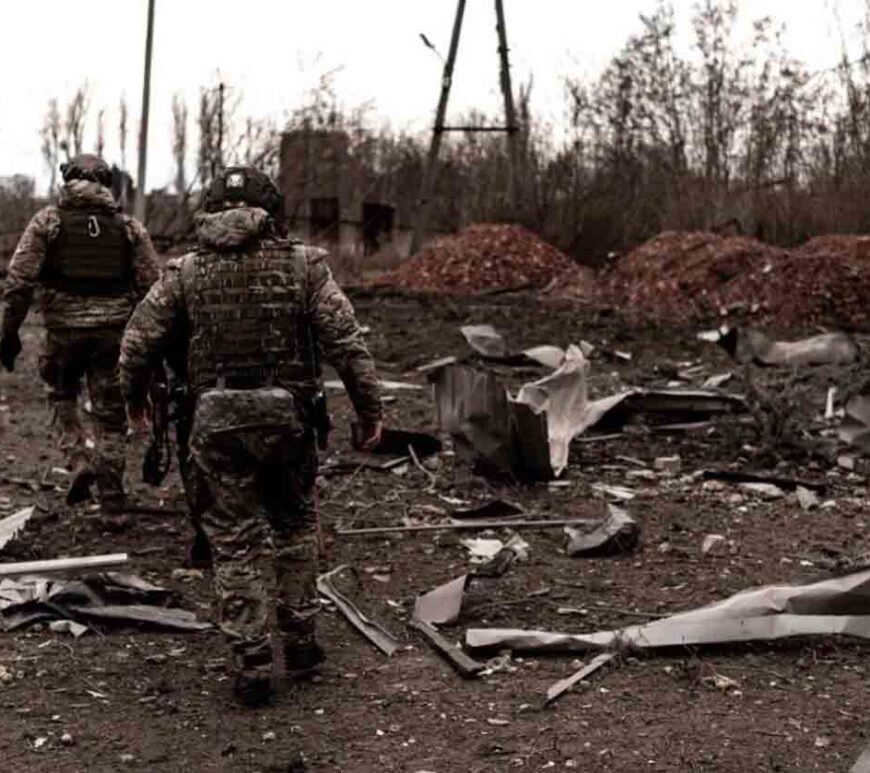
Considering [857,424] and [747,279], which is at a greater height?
[747,279]

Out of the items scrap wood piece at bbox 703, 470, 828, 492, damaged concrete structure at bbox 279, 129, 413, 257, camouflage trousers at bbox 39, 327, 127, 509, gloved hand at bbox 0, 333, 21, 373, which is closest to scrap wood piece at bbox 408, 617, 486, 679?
camouflage trousers at bbox 39, 327, 127, 509

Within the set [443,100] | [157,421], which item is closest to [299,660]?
[157,421]

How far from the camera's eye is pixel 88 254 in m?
6.55

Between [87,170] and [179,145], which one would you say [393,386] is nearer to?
[87,170]

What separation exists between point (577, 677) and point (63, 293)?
3.45 meters

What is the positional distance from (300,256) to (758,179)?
62.9ft

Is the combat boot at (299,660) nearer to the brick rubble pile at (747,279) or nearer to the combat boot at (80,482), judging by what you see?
the combat boot at (80,482)

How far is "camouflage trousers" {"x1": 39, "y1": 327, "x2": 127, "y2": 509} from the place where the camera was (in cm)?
669

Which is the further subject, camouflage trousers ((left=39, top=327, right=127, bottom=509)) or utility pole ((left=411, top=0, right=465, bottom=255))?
utility pole ((left=411, top=0, right=465, bottom=255))

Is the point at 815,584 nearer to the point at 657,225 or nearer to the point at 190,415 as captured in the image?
the point at 190,415

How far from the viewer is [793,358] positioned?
1276 cm

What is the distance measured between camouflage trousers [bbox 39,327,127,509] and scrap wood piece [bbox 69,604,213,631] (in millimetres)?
1483

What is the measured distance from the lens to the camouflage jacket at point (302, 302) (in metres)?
4.47

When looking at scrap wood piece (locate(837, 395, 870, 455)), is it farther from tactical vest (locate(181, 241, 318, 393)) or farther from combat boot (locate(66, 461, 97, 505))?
tactical vest (locate(181, 241, 318, 393))
